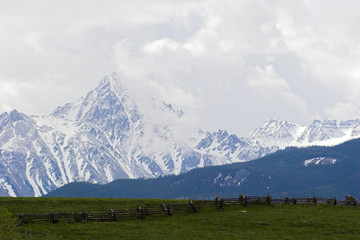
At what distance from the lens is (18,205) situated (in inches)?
3398

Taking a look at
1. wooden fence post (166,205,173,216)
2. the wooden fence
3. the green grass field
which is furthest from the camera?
wooden fence post (166,205,173,216)

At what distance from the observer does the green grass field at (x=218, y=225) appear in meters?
Result: 64.8

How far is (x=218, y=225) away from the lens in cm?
7125

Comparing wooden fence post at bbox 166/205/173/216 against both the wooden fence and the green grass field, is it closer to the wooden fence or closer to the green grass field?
the wooden fence

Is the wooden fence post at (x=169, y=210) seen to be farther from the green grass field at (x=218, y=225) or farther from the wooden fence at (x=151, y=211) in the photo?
the green grass field at (x=218, y=225)

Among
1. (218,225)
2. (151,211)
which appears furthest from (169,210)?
(218,225)

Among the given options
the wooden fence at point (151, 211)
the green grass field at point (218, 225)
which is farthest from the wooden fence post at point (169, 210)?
the green grass field at point (218, 225)

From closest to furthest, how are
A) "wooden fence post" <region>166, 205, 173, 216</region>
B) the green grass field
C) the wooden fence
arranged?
1. the green grass field
2. the wooden fence
3. "wooden fence post" <region>166, 205, 173, 216</region>

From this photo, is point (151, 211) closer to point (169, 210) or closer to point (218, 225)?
point (169, 210)

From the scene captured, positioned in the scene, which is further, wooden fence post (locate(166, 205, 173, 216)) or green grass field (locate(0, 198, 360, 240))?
wooden fence post (locate(166, 205, 173, 216))

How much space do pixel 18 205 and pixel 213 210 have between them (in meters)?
30.1

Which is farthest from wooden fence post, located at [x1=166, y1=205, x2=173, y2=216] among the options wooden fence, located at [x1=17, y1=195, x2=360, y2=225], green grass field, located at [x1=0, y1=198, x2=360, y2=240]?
green grass field, located at [x1=0, y1=198, x2=360, y2=240]

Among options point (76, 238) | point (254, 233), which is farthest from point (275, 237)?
point (76, 238)

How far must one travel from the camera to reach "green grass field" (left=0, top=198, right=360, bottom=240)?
64750 mm
